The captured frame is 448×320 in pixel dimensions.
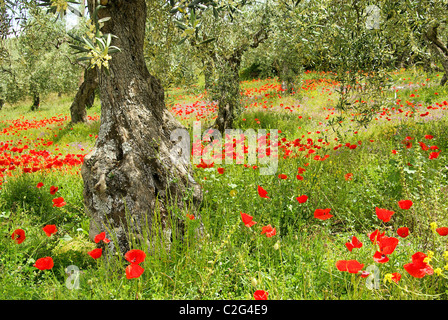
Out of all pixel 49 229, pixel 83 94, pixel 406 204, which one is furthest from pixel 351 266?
pixel 83 94

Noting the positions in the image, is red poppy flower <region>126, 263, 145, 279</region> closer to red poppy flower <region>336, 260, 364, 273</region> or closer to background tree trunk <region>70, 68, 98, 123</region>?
red poppy flower <region>336, 260, 364, 273</region>

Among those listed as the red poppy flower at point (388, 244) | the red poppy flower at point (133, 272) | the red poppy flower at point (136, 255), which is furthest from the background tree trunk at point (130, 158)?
the red poppy flower at point (388, 244)

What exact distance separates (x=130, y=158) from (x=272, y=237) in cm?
150

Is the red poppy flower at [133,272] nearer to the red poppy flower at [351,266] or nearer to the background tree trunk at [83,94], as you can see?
the red poppy flower at [351,266]

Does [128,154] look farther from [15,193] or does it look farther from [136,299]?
[15,193]

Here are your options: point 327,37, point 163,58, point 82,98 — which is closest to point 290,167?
point 327,37

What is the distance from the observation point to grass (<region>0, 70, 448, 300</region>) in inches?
78.5

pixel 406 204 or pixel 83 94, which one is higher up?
pixel 83 94

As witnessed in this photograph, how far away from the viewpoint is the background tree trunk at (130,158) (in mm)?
2695

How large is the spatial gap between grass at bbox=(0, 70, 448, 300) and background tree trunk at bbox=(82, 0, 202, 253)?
0.30m

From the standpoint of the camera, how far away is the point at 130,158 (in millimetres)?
2797

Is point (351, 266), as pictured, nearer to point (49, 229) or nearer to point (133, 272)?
point (133, 272)

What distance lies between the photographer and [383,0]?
3.49 meters
